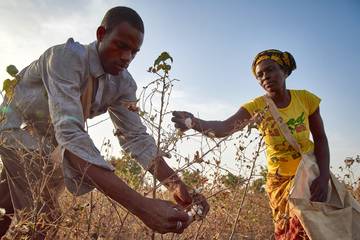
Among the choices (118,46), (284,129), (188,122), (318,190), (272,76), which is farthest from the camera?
(272,76)

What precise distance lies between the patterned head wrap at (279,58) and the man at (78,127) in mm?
1234

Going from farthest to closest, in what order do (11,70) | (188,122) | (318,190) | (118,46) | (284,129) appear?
(284,129) < (318,190) < (188,122) < (118,46) < (11,70)

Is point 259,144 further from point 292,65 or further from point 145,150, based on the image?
point 292,65

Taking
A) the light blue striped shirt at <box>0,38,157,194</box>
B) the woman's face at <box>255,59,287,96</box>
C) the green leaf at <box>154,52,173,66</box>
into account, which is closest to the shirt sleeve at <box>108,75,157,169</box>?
the light blue striped shirt at <box>0,38,157,194</box>

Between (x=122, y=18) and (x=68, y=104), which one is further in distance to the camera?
(x=122, y=18)

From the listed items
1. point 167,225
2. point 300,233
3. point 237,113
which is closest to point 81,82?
point 167,225

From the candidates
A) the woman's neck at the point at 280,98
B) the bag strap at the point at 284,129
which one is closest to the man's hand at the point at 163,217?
the bag strap at the point at 284,129

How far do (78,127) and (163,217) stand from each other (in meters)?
0.55

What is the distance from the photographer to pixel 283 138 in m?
2.94

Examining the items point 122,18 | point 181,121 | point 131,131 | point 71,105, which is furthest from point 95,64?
point 181,121

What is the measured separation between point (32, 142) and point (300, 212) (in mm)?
1721

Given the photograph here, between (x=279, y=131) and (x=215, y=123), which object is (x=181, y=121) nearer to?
(x=215, y=123)

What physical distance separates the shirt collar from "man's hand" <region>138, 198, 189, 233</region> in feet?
2.83

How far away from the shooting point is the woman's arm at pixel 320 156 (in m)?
2.74
